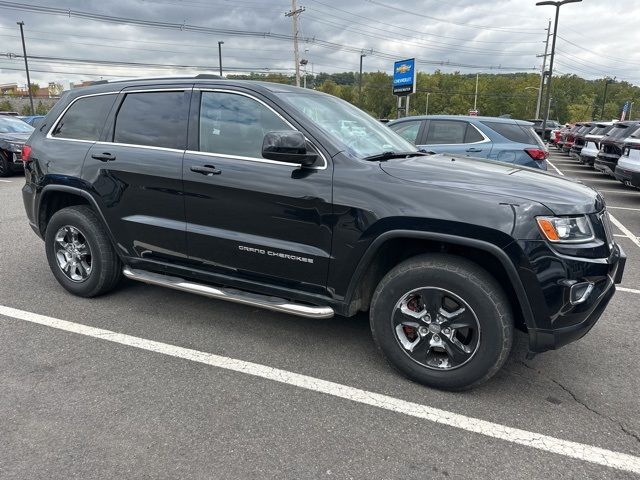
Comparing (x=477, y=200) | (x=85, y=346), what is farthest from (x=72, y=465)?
(x=477, y=200)

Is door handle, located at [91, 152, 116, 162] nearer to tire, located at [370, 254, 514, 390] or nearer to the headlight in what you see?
tire, located at [370, 254, 514, 390]

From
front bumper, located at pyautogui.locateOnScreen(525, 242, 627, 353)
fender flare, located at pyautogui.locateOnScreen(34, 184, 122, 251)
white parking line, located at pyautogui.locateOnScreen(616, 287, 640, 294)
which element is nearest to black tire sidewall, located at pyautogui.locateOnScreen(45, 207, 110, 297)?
fender flare, located at pyautogui.locateOnScreen(34, 184, 122, 251)

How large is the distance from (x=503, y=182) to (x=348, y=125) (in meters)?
1.27

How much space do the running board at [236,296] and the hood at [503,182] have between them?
1041 millimetres

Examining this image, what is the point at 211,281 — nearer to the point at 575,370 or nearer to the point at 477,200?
the point at 477,200

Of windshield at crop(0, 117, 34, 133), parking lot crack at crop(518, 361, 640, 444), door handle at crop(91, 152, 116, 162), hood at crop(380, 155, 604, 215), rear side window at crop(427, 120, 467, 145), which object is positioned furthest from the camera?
windshield at crop(0, 117, 34, 133)

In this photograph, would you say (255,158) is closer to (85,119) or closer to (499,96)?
(85,119)

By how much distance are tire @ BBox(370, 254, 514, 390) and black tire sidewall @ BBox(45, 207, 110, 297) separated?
251 centimetres

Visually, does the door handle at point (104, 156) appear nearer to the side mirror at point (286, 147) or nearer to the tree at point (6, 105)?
the side mirror at point (286, 147)

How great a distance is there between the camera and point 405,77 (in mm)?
26078

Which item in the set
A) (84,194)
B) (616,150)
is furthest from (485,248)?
(616,150)

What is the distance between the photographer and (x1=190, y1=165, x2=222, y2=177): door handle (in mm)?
3439

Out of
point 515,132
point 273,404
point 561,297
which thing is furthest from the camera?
point 515,132

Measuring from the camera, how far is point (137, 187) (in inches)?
149
